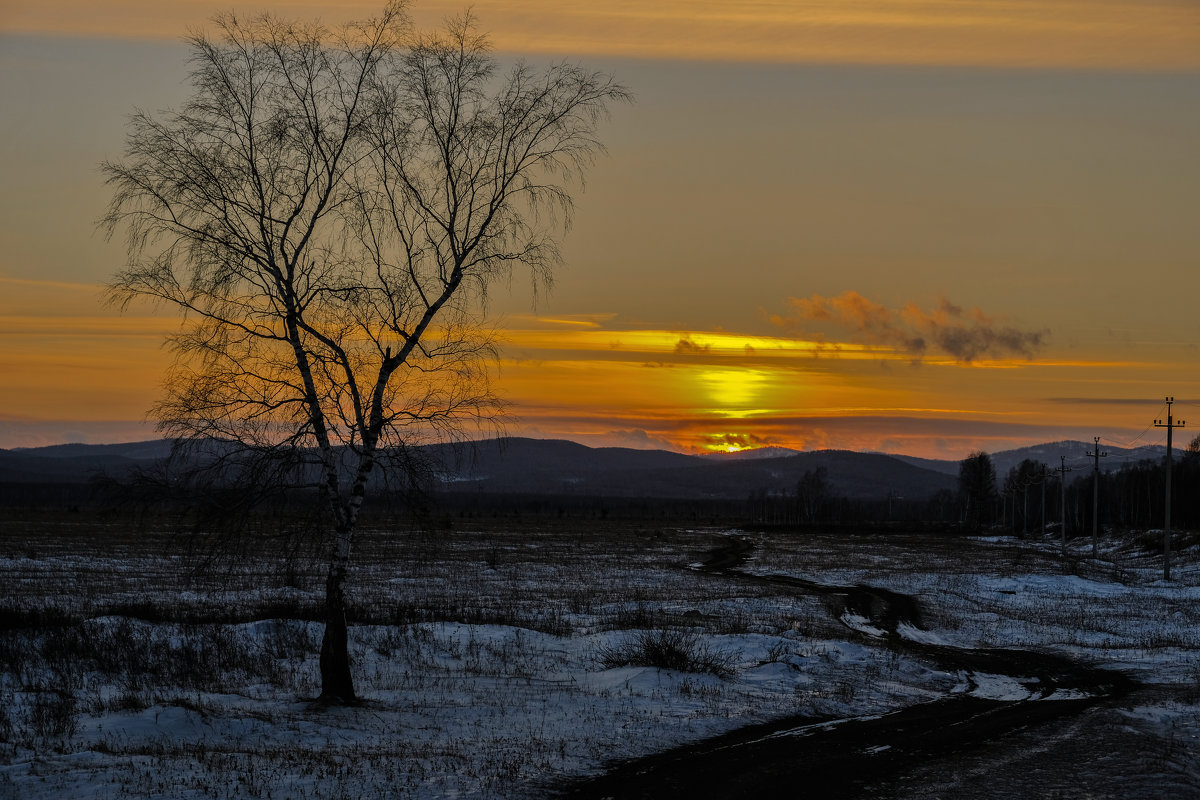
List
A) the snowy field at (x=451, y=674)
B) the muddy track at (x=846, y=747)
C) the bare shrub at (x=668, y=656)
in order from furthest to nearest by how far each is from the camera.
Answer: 1. the bare shrub at (x=668, y=656)
2. the snowy field at (x=451, y=674)
3. the muddy track at (x=846, y=747)

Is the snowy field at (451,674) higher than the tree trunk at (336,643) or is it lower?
lower

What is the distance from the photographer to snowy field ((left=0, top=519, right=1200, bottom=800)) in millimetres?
14625

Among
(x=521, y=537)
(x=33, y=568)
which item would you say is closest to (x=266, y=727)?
(x=33, y=568)

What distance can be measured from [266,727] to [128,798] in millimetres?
4747

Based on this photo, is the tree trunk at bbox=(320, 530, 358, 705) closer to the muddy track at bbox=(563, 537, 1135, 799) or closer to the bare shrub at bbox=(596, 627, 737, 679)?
the muddy track at bbox=(563, 537, 1135, 799)

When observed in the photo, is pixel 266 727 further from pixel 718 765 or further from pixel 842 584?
pixel 842 584

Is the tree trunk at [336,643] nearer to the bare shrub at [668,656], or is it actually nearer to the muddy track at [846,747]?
the muddy track at [846,747]

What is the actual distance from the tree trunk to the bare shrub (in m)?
7.44

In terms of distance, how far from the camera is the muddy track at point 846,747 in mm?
14031

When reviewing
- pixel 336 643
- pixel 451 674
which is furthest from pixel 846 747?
pixel 451 674

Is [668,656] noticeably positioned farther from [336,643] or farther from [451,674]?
[336,643]

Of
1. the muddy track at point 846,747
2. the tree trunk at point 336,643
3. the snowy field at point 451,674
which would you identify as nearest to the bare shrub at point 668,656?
the snowy field at point 451,674

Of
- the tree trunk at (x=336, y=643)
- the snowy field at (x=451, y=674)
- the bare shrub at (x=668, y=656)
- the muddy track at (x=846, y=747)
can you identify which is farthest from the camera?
the bare shrub at (x=668, y=656)

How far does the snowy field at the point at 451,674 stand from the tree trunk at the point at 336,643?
0.63 metres
